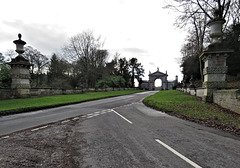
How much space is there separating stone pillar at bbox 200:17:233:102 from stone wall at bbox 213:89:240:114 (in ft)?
1.91

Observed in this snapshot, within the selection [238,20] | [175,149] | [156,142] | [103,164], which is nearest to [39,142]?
[103,164]

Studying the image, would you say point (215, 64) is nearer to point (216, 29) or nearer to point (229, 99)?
point (216, 29)

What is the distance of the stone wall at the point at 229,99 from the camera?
21.6 ft

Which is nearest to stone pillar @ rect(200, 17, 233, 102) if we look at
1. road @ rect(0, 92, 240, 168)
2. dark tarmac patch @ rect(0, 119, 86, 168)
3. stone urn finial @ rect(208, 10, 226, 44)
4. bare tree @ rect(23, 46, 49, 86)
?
stone urn finial @ rect(208, 10, 226, 44)

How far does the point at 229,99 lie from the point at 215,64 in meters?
3.19

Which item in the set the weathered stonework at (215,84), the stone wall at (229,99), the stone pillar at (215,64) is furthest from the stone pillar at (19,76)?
the stone wall at (229,99)

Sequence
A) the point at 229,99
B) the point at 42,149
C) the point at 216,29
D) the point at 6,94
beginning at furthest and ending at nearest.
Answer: the point at 6,94
the point at 216,29
the point at 229,99
the point at 42,149

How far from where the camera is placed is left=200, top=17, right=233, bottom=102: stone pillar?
356 inches

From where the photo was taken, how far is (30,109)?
8695mm

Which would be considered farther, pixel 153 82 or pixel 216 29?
pixel 153 82

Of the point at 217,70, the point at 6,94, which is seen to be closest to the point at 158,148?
the point at 217,70

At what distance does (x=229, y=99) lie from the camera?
7293 mm

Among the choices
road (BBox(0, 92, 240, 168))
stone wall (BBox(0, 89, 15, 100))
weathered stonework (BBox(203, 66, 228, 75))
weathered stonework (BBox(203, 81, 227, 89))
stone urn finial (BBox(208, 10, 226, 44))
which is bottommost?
road (BBox(0, 92, 240, 168))

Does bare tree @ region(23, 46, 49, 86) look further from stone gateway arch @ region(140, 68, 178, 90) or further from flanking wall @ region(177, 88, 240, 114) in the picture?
stone gateway arch @ region(140, 68, 178, 90)
